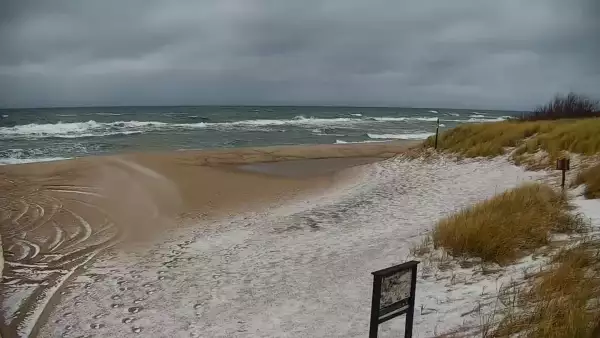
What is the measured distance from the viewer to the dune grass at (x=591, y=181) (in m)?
7.84

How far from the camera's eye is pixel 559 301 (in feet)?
11.9

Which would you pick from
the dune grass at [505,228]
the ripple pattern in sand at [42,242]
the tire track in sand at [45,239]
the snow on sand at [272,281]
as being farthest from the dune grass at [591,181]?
the ripple pattern in sand at [42,242]

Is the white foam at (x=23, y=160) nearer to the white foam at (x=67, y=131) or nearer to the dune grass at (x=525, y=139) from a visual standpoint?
the white foam at (x=67, y=131)

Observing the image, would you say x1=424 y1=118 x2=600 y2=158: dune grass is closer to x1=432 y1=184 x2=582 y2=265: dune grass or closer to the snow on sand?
the snow on sand

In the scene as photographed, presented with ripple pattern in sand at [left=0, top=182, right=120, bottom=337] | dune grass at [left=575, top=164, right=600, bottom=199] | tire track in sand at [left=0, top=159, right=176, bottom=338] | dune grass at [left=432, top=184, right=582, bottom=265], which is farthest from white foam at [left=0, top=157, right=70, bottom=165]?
dune grass at [left=575, top=164, right=600, bottom=199]

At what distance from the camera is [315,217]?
9758 mm

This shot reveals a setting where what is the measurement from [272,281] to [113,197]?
25.2ft

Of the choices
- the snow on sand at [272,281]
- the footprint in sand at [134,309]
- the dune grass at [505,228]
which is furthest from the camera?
the dune grass at [505,228]

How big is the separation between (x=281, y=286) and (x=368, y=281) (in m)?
1.09

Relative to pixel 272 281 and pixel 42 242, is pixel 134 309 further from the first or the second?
pixel 42 242

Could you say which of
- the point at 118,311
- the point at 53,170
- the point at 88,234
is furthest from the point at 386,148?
the point at 118,311

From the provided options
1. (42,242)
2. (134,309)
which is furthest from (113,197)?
(134,309)

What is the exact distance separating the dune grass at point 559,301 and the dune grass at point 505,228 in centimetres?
79

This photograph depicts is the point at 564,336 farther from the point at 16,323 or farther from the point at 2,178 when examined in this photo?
the point at 2,178
